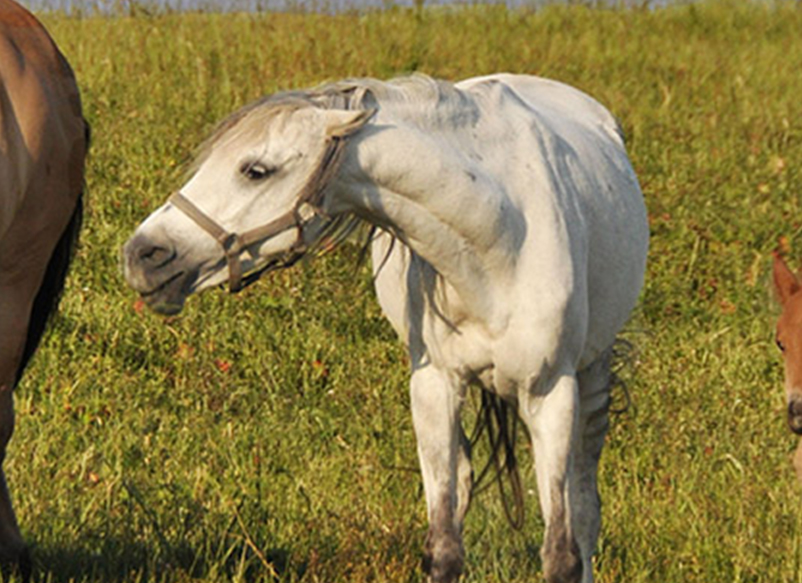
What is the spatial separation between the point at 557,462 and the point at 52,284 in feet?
5.73

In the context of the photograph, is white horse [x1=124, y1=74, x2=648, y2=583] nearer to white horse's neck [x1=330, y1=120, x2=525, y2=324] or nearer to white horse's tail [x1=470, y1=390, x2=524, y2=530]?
white horse's neck [x1=330, y1=120, x2=525, y2=324]

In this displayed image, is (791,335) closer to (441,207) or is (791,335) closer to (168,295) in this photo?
(441,207)

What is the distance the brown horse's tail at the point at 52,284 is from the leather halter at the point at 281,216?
129 centimetres

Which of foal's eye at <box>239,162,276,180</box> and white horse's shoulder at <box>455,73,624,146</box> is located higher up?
foal's eye at <box>239,162,276,180</box>

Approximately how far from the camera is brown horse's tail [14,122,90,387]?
466 cm

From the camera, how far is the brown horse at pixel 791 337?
4.52 meters

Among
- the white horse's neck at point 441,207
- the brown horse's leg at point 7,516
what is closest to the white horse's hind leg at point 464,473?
the white horse's neck at point 441,207

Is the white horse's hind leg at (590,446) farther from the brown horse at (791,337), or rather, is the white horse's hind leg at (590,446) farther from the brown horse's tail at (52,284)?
the brown horse's tail at (52,284)

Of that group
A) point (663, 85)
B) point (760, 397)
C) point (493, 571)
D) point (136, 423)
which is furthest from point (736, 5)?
point (493, 571)

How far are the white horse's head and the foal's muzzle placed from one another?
69.0 inches

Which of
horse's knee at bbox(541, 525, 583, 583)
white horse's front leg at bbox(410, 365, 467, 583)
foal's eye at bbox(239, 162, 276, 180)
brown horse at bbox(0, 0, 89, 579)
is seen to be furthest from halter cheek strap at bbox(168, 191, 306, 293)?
horse's knee at bbox(541, 525, 583, 583)

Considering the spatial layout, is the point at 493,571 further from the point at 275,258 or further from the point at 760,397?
the point at 760,397

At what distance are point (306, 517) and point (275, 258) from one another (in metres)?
1.92

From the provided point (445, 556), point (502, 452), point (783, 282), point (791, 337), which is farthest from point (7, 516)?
point (783, 282)
